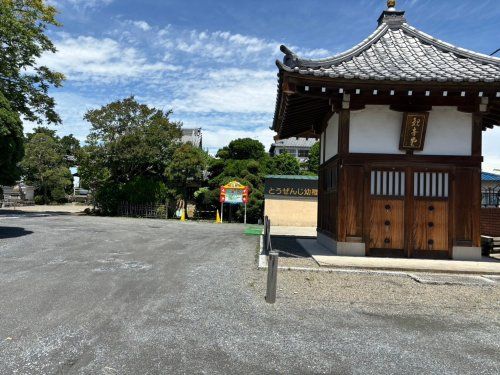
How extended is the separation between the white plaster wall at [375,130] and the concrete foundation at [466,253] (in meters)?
2.82

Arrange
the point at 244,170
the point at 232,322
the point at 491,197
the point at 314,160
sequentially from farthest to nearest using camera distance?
1. the point at 314,160
2. the point at 244,170
3. the point at 491,197
4. the point at 232,322

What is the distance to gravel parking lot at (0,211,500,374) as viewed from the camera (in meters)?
3.59

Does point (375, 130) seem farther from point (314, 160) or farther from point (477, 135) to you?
point (314, 160)

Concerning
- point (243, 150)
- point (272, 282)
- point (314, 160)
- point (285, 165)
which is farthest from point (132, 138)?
point (272, 282)

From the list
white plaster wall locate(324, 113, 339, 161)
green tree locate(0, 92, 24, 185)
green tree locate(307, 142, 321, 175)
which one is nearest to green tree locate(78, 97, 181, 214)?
green tree locate(0, 92, 24, 185)

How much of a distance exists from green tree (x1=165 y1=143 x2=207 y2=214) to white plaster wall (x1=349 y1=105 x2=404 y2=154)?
18445mm

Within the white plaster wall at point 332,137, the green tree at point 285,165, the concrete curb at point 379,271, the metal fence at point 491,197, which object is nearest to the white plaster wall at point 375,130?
the white plaster wall at point 332,137

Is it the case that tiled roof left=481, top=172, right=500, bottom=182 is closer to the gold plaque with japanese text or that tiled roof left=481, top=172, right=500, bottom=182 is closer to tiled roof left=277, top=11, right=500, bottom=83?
tiled roof left=277, top=11, right=500, bottom=83

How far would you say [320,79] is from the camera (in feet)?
27.1

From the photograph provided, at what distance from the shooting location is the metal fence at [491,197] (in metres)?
13.5

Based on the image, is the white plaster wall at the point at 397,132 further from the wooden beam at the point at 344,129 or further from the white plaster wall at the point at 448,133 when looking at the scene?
the wooden beam at the point at 344,129

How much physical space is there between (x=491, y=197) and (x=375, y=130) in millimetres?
7454

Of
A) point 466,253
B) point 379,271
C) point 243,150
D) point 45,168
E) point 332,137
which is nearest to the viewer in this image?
point 379,271

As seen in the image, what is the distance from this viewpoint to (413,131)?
364 inches
